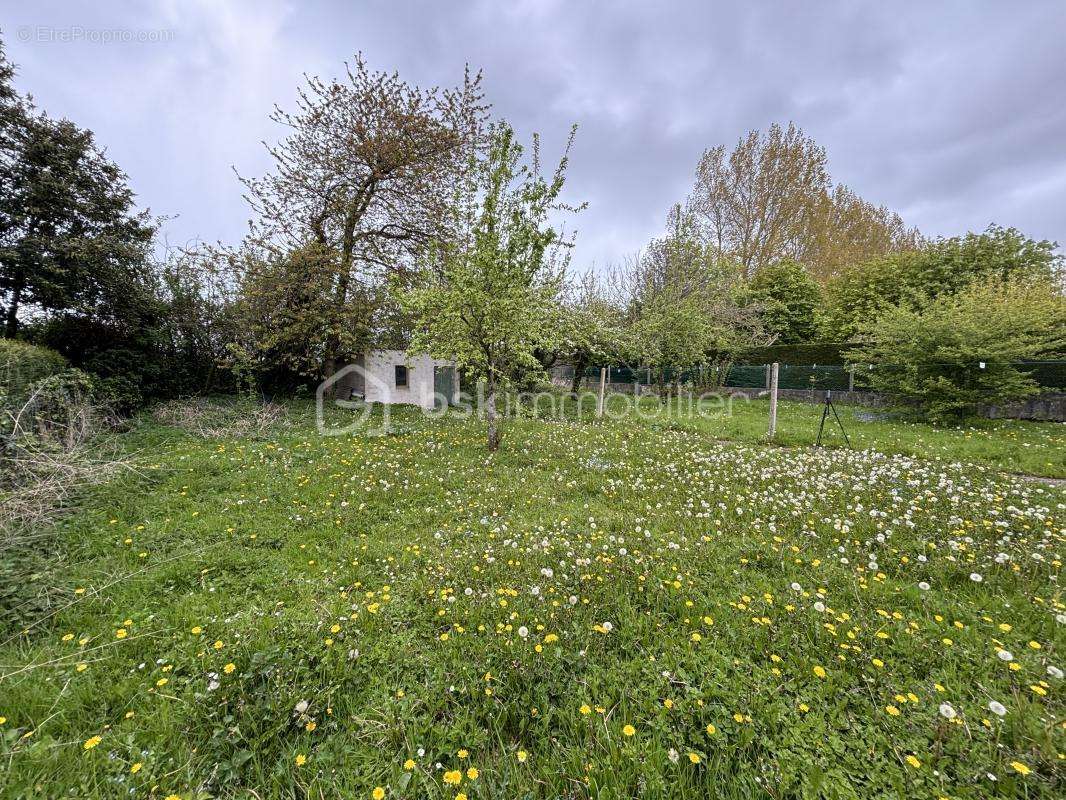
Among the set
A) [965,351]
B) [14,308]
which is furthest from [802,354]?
[14,308]

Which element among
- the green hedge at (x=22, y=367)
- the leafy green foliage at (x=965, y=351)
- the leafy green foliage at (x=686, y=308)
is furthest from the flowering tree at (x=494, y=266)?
the leafy green foliage at (x=965, y=351)

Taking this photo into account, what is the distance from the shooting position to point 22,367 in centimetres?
720

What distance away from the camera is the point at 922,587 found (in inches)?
130

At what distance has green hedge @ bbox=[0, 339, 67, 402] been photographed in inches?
255

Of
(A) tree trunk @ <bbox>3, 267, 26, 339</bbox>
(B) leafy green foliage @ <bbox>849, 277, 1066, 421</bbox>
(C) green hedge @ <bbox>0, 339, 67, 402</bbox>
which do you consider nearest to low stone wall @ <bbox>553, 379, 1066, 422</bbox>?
(B) leafy green foliage @ <bbox>849, 277, 1066, 421</bbox>

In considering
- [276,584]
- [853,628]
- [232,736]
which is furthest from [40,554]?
[853,628]

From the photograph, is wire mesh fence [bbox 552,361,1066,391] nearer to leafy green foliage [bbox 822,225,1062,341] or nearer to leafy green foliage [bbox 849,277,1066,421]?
leafy green foliage [bbox 849,277,1066,421]

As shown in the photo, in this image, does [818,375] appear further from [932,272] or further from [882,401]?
[932,272]

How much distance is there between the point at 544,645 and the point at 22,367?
10.8 metres

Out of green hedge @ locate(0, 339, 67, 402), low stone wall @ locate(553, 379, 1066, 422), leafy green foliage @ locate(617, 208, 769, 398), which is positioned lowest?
low stone wall @ locate(553, 379, 1066, 422)

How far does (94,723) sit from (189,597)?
1289 mm

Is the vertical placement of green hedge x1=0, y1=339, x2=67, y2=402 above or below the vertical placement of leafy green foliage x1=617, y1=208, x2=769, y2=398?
below

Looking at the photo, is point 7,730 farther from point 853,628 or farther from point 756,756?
point 853,628

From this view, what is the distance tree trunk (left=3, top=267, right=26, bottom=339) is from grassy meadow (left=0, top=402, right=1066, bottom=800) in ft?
32.9
